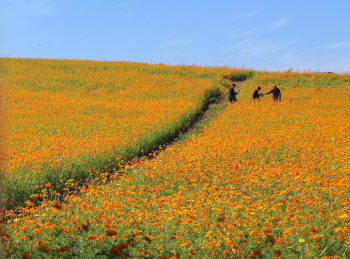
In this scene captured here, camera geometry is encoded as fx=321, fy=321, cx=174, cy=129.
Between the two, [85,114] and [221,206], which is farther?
[85,114]

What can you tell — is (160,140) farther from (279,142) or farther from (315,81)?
(315,81)

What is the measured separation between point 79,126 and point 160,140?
4.53 metres

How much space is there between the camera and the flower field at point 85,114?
927 cm

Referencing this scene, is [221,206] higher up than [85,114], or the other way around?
[85,114]

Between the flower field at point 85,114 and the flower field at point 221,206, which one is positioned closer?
the flower field at point 221,206

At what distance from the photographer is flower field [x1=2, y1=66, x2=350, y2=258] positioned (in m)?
4.44

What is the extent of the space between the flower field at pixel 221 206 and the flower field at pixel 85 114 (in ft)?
3.13

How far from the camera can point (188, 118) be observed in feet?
61.0

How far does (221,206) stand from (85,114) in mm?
15031

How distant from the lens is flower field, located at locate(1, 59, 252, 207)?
9.27 m

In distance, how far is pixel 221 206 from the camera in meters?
5.98

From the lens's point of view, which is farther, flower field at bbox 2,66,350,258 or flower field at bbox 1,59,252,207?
flower field at bbox 1,59,252,207

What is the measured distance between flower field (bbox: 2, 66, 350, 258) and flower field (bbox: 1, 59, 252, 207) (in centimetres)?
95

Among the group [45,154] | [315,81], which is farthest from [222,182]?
[315,81]
